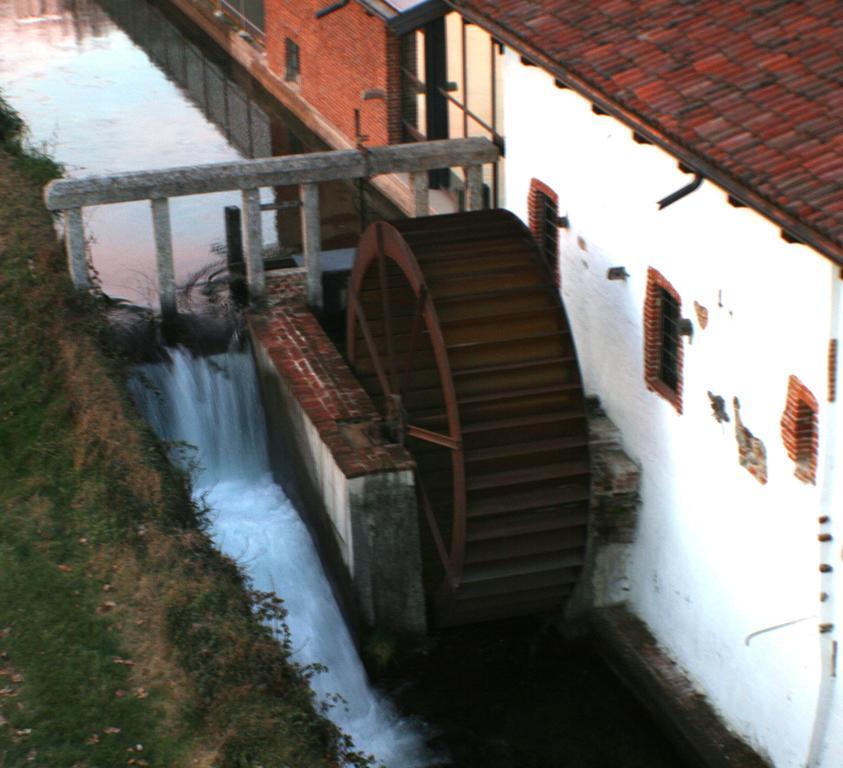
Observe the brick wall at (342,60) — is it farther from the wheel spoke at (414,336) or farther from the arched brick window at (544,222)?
the wheel spoke at (414,336)

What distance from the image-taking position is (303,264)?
617 inches

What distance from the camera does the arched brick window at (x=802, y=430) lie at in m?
8.62

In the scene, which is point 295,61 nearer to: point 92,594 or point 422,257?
point 422,257

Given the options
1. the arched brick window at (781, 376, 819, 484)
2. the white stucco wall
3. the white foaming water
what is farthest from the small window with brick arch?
the arched brick window at (781, 376, 819, 484)

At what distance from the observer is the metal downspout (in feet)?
27.4

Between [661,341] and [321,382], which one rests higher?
[661,341]

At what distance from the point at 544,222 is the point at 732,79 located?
3.47 meters

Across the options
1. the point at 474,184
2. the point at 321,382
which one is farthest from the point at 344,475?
the point at 474,184

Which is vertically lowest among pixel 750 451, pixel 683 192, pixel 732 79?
pixel 750 451

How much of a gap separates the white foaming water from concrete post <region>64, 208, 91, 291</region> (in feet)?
3.33

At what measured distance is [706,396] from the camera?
9883 mm

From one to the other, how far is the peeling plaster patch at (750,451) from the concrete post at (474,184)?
5.68 m

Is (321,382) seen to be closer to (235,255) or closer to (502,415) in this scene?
(502,415)

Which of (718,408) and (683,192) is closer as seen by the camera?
(683,192)
